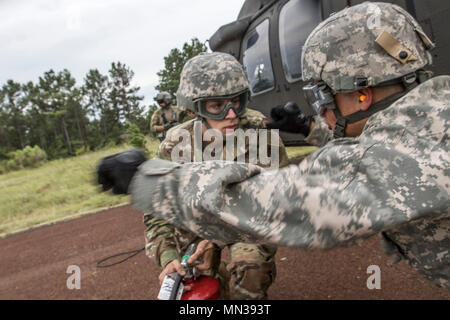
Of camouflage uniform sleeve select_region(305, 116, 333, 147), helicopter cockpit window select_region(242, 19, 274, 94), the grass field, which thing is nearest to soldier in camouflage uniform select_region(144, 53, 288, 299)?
camouflage uniform sleeve select_region(305, 116, 333, 147)

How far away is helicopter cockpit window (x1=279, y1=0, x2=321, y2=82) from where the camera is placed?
4.55 m

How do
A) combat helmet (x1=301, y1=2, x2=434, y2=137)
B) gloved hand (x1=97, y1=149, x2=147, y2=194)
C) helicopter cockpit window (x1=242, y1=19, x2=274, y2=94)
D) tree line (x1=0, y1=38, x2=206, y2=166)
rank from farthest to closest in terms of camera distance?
1. tree line (x1=0, y1=38, x2=206, y2=166)
2. helicopter cockpit window (x1=242, y1=19, x2=274, y2=94)
3. combat helmet (x1=301, y1=2, x2=434, y2=137)
4. gloved hand (x1=97, y1=149, x2=147, y2=194)

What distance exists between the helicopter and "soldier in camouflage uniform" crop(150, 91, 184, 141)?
2923mm

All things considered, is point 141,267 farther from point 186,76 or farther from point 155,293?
point 186,76

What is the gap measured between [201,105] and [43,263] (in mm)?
4114

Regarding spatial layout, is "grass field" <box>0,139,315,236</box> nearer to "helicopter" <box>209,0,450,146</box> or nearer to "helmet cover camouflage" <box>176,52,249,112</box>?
"helicopter" <box>209,0,450,146</box>

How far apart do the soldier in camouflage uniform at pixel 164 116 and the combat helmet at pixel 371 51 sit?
8.66 metres

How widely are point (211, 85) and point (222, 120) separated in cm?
28

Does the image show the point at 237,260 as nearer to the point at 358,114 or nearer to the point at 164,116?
the point at 358,114

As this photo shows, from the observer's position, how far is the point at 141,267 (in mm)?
4359

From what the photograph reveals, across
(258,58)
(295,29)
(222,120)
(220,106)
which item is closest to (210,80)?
(220,106)

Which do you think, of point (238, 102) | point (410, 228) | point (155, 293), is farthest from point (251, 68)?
point (410, 228)

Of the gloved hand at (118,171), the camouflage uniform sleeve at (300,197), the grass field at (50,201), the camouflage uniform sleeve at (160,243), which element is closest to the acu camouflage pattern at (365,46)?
the camouflage uniform sleeve at (300,197)

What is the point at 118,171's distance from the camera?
1286 millimetres
